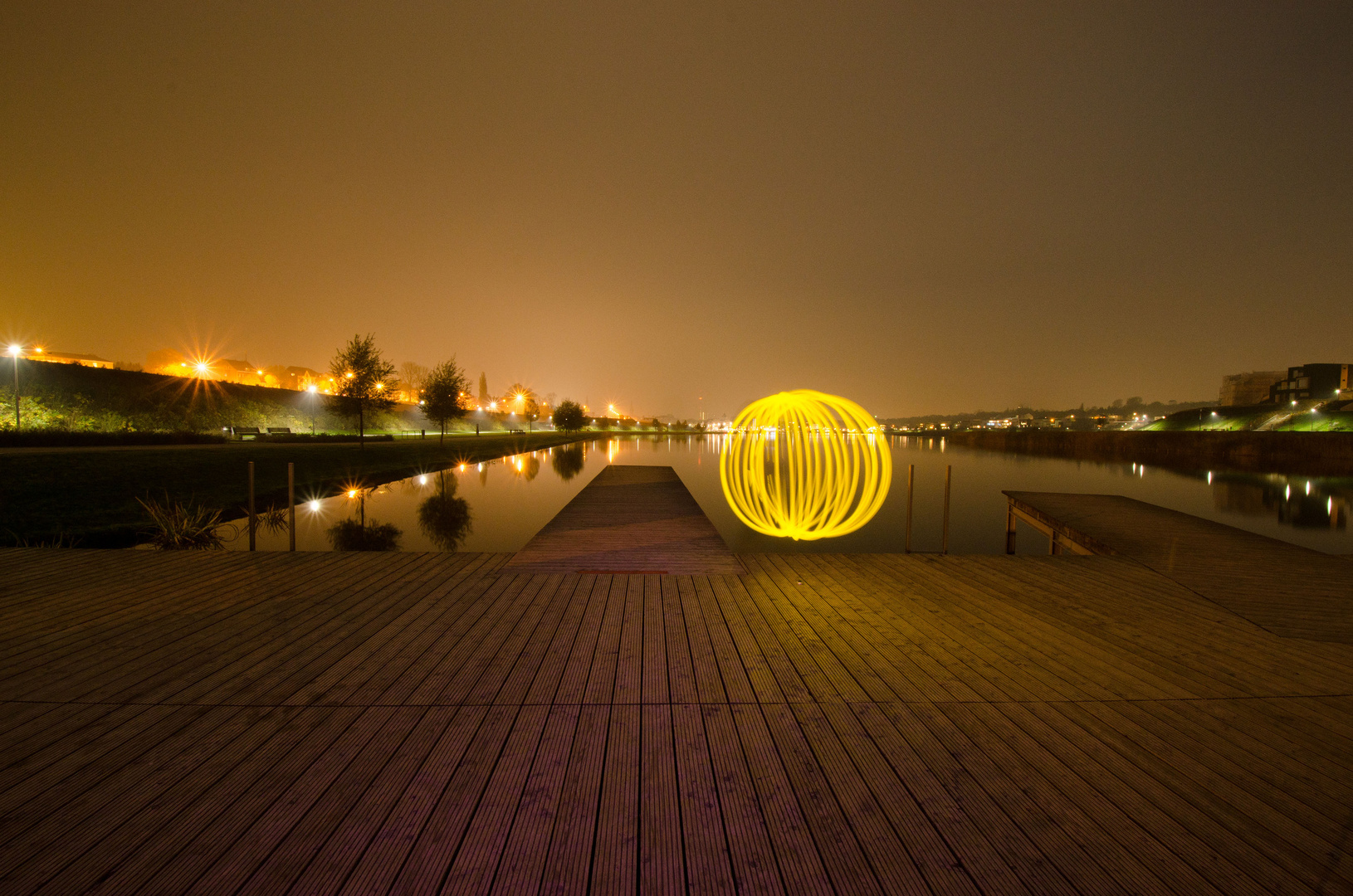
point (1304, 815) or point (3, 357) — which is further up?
point (3, 357)

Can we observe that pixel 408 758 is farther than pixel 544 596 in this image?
No

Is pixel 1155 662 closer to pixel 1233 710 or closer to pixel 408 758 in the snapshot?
pixel 1233 710

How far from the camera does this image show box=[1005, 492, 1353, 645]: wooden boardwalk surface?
4965 mm

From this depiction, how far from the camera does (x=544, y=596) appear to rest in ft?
16.9

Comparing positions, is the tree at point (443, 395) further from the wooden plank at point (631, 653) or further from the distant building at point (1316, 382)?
the distant building at point (1316, 382)

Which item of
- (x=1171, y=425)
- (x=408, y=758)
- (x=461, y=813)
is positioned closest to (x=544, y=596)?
(x=408, y=758)

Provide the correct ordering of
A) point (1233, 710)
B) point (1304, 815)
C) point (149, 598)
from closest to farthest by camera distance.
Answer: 1. point (1304, 815)
2. point (1233, 710)
3. point (149, 598)

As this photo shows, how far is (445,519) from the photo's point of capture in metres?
14.2

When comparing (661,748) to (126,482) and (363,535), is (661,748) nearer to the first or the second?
(363,535)

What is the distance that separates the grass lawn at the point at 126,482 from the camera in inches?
418

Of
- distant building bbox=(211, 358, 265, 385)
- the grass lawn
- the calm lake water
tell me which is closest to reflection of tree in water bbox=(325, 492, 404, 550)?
the calm lake water

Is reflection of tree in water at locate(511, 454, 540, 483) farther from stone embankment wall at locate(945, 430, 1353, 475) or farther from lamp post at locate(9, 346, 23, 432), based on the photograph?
stone embankment wall at locate(945, 430, 1353, 475)

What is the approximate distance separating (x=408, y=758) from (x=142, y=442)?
2720cm

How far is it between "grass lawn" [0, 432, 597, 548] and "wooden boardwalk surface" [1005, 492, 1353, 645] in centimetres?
1618
